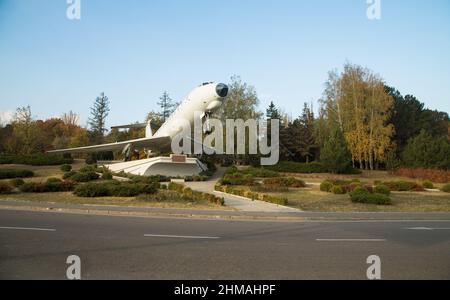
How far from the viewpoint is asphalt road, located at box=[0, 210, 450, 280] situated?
6.28m

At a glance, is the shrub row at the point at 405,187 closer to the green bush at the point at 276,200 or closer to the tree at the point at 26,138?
the green bush at the point at 276,200

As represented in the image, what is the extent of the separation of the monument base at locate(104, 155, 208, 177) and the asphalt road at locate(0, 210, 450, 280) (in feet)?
66.1

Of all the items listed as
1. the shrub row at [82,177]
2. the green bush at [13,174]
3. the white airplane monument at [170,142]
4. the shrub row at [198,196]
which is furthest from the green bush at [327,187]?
the green bush at [13,174]

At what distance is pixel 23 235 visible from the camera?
9.18m

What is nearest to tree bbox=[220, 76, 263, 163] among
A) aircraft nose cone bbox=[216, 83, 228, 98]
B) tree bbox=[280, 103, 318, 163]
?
tree bbox=[280, 103, 318, 163]

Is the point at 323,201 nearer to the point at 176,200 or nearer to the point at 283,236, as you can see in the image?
the point at 176,200

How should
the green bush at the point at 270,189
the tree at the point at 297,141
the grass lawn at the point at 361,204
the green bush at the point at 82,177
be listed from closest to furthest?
the grass lawn at the point at 361,204 → the green bush at the point at 270,189 → the green bush at the point at 82,177 → the tree at the point at 297,141

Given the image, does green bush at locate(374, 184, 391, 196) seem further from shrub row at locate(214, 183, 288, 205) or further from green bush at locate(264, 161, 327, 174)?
green bush at locate(264, 161, 327, 174)

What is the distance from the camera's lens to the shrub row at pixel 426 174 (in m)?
35.1

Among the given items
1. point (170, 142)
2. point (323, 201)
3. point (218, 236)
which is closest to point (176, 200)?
point (323, 201)

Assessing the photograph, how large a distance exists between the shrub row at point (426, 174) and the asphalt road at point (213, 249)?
84.1 feet

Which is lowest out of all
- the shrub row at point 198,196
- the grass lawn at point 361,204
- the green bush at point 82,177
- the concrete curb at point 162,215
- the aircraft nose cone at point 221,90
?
the grass lawn at point 361,204

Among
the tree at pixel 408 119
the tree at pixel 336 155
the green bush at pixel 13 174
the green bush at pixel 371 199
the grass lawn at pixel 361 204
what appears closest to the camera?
the grass lawn at pixel 361 204
